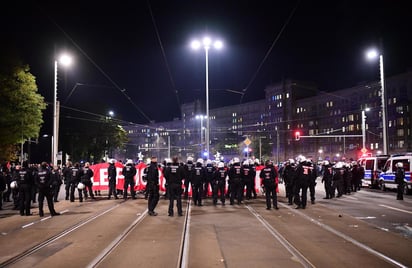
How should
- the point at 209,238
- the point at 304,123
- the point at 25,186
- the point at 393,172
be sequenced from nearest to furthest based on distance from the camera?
the point at 209,238 → the point at 25,186 → the point at 393,172 → the point at 304,123

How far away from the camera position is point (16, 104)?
2947 cm

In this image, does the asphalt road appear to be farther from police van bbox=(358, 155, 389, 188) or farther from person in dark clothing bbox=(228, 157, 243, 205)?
police van bbox=(358, 155, 389, 188)

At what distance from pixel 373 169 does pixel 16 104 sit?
2519 cm

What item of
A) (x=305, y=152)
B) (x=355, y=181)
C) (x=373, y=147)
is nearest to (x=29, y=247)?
(x=355, y=181)

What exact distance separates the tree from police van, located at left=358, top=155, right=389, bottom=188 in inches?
915

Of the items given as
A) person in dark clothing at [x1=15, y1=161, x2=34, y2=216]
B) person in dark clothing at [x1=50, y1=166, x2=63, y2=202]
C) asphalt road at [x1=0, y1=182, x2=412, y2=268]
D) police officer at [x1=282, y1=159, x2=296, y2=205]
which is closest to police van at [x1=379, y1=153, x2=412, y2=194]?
police officer at [x1=282, y1=159, x2=296, y2=205]

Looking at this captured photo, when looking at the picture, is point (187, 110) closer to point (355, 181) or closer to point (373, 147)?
point (373, 147)

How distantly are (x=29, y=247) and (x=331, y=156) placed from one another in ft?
313

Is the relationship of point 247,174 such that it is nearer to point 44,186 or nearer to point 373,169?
point 44,186

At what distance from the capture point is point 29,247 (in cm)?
948

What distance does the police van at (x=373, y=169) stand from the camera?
30.9 metres

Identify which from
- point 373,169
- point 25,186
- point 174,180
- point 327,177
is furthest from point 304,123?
point 25,186

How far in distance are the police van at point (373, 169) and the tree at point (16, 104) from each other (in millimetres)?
23230

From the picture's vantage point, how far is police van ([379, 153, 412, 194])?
25000mm
